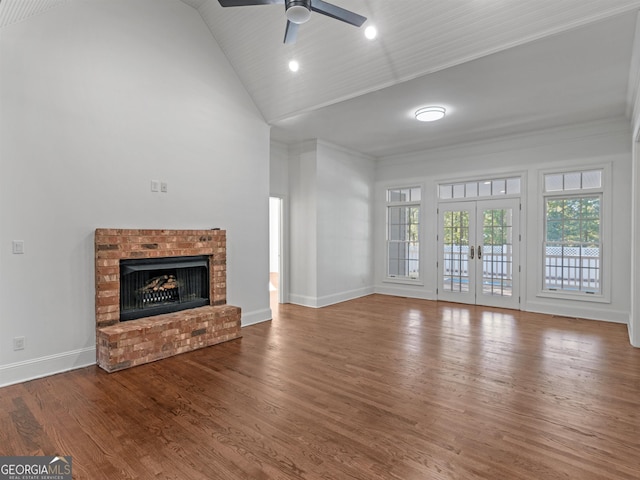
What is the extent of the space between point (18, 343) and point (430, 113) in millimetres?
5589

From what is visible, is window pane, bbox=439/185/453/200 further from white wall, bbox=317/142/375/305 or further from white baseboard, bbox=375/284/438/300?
white baseboard, bbox=375/284/438/300

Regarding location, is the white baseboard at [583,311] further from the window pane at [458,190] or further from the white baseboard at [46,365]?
the white baseboard at [46,365]

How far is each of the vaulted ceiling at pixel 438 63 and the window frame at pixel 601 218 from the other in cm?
81

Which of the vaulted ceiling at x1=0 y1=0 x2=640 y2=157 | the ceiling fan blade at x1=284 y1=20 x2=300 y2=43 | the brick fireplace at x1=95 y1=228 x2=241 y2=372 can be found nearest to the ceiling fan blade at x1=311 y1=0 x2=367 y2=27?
the ceiling fan blade at x1=284 y1=20 x2=300 y2=43

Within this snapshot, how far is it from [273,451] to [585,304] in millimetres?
5913

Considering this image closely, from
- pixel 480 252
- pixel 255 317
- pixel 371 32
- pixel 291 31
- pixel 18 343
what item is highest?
pixel 371 32

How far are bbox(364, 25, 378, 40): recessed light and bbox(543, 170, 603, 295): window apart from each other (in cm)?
423

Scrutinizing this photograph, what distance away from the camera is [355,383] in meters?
3.18

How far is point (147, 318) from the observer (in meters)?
4.07

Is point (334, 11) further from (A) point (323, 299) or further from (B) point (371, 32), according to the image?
(A) point (323, 299)

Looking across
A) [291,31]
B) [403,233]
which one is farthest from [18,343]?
[403,233]

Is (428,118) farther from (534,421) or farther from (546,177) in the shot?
(534,421)

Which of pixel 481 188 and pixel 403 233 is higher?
pixel 481 188

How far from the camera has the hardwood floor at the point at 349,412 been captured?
6.75ft
